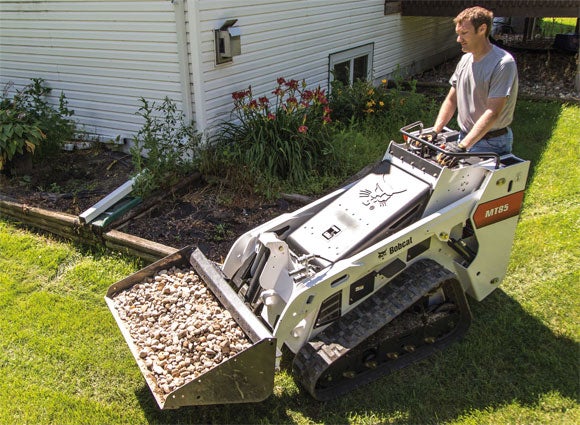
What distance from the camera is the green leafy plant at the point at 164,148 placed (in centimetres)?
560

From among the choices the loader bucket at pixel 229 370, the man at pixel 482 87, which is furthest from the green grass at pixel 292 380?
the man at pixel 482 87

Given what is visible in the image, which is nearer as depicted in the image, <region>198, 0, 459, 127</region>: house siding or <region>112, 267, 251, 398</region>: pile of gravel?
<region>112, 267, 251, 398</region>: pile of gravel

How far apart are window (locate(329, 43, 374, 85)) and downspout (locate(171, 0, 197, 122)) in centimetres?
297

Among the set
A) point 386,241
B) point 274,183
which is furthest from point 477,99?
point 274,183

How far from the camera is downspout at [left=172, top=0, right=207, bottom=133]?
566 centimetres

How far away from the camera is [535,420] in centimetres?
326

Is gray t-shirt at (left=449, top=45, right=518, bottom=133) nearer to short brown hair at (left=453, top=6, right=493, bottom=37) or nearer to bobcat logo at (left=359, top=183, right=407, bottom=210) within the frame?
short brown hair at (left=453, top=6, right=493, bottom=37)

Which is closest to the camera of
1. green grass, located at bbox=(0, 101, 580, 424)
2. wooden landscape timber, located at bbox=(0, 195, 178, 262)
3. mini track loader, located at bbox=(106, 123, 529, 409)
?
mini track loader, located at bbox=(106, 123, 529, 409)

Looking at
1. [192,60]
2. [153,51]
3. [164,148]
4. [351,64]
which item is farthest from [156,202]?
[351,64]

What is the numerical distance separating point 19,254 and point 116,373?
2029 millimetres

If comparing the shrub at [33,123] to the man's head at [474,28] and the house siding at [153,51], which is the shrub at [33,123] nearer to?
the house siding at [153,51]

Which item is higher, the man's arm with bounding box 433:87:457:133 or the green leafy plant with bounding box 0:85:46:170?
the man's arm with bounding box 433:87:457:133

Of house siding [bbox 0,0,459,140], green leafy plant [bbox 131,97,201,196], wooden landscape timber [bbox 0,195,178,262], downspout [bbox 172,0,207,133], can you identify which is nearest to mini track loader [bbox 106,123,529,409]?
wooden landscape timber [bbox 0,195,178,262]

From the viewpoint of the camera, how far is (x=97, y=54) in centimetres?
662
